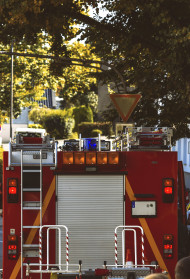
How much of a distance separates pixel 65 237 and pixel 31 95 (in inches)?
1387

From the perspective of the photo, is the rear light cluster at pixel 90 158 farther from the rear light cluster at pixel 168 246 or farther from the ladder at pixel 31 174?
the rear light cluster at pixel 168 246

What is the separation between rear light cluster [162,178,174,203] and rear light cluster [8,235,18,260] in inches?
82.5

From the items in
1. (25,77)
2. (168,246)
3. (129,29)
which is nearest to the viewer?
(168,246)

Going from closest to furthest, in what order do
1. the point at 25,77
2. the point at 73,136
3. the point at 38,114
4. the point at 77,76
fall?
the point at 77,76 → the point at 25,77 → the point at 73,136 → the point at 38,114

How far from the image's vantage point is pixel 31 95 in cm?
4312

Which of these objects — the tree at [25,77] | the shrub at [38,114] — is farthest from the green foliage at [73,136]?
the tree at [25,77]

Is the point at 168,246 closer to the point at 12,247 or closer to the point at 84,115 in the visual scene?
the point at 12,247

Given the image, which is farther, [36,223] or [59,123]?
[59,123]

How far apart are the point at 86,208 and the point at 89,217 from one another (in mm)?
128

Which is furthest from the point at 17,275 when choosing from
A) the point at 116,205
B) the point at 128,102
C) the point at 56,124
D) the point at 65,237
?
the point at 56,124

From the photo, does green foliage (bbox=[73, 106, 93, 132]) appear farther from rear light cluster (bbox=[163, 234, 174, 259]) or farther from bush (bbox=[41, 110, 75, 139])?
rear light cluster (bbox=[163, 234, 174, 259])

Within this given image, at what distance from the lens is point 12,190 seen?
8359mm

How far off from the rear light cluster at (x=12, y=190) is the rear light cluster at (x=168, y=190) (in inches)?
78.9

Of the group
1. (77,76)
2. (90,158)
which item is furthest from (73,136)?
(90,158)
